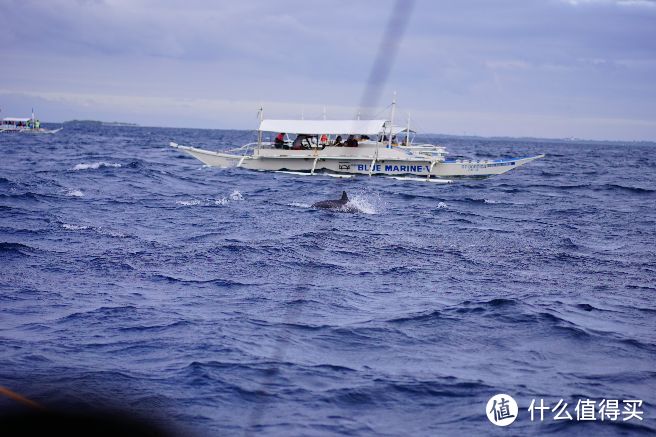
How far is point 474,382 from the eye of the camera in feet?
33.2

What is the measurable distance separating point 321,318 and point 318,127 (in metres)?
32.0

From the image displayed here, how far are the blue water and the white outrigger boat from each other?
16.2 meters

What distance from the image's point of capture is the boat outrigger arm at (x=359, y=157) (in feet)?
141

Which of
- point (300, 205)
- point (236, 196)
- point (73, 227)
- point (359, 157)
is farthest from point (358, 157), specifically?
point (73, 227)

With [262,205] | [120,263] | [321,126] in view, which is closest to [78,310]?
[120,263]

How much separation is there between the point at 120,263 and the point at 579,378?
34.9 feet

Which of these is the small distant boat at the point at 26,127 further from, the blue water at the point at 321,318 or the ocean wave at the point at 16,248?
the ocean wave at the point at 16,248

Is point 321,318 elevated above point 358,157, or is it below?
below

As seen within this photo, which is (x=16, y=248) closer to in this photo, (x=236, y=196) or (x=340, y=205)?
(x=340, y=205)

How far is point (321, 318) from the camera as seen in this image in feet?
43.5

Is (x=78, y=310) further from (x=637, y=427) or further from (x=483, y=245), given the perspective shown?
(x=483, y=245)

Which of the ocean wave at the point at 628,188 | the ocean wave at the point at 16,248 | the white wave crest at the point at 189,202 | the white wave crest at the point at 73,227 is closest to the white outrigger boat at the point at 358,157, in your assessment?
the ocean wave at the point at 628,188

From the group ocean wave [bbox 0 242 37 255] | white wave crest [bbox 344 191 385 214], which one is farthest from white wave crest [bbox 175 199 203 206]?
ocean wave [bbox 0 242 37 255]

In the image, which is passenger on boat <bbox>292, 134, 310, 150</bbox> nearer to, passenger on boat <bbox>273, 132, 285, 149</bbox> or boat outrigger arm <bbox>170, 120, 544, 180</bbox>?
boat outrigger arm <bbox>170, 120, 544, 180</bbox>
